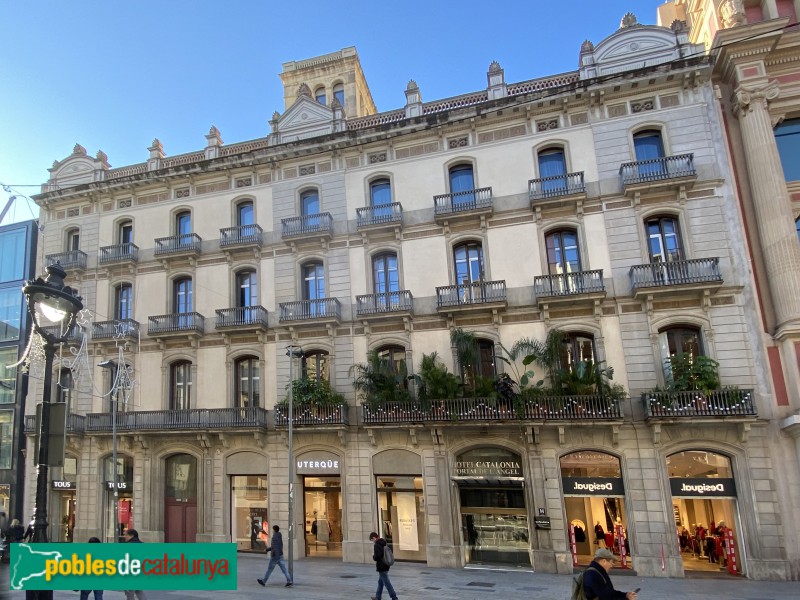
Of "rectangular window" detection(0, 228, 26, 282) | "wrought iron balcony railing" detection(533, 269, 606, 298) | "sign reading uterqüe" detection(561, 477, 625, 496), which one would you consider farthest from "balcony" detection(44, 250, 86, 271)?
"sign reading uterqüe" detection(561, 477, 625, 496)

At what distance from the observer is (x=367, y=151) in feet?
80.4

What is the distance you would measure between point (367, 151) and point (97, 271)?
14.3m

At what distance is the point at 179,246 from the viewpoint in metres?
25.8

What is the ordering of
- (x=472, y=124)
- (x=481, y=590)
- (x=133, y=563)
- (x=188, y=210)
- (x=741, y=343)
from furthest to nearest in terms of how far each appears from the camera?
(x=188, y=210) → (x=472, y=124) → (x=741, y=343) → (x=481, y=590) → (x=133, y=563)

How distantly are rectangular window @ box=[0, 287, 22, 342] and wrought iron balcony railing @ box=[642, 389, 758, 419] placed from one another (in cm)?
2886

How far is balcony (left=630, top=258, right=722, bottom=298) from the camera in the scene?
18844 mm

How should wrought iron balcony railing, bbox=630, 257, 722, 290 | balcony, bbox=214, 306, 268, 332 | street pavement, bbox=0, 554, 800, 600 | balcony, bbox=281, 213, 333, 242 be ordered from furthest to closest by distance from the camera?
1. balcony, bbox=281, 213, 333, 242
2. balcony, bbox=214, 306, 268, 332
3. wrought iron balcony railing, bbox=630, 257, 722, 290
4. street pavement, bbox=0, 554, 800, 600

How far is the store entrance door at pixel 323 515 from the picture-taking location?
21922 millimetres

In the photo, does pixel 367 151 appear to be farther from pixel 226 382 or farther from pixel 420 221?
pixel 226 382

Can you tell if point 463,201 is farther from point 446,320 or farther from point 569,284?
point 569,284

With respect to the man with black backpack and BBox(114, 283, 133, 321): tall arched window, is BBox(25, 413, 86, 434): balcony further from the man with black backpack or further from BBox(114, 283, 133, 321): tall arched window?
the man with black backpack

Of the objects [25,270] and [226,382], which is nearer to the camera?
[226,382]

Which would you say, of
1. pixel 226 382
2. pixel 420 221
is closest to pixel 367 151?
pixel 420 221

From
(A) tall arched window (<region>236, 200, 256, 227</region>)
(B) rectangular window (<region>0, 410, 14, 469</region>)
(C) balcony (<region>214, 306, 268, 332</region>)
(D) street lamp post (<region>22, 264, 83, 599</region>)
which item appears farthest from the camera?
(B) rectangular window (<region>0, 410, 14, 469</region>)
